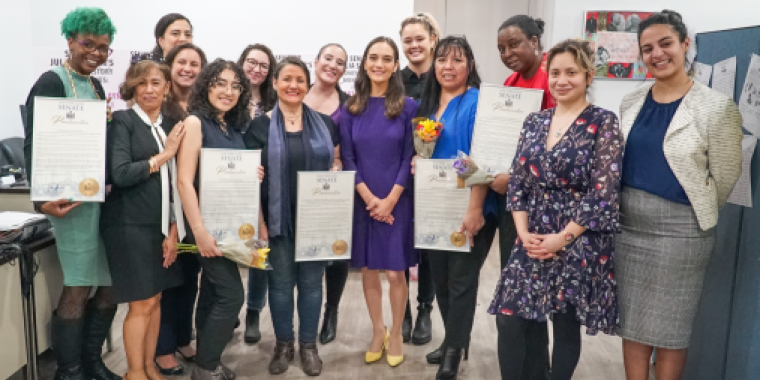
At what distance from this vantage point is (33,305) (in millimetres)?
2615

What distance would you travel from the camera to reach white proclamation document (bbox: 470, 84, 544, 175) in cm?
252

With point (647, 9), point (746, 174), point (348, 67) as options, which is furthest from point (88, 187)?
point (647, 9)

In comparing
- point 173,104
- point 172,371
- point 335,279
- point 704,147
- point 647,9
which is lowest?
point 172,371

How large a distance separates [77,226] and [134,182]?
1.16 ft

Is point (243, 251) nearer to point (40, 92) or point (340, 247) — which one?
point (340, 247)

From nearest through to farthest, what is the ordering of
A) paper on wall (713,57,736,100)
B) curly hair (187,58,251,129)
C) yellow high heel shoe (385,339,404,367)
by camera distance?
1. paper on wall (713,57,736,100)
2. curly hair (187,58,251,129)
3. yellow high heel shoe (385,339,404,367)

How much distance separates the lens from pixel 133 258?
2.46 meters

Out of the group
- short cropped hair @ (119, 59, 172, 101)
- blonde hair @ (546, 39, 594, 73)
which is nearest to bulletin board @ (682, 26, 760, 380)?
blonde hair @ (546, 39, 594, 73)

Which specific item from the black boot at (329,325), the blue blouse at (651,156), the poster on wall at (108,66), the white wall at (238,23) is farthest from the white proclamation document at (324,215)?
the poster on wall at (108,66)

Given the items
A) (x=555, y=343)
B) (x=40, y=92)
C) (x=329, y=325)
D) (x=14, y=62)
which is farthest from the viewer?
(x=14, y=62)

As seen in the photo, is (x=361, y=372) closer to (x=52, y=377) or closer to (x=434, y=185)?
(x=434, y=185)

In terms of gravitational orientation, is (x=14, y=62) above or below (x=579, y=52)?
above

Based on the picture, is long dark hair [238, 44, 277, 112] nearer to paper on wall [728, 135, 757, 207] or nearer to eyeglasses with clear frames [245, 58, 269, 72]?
eyeglasses with clear frames [245, 58, 269, 72]

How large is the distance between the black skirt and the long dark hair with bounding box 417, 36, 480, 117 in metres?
1.37
